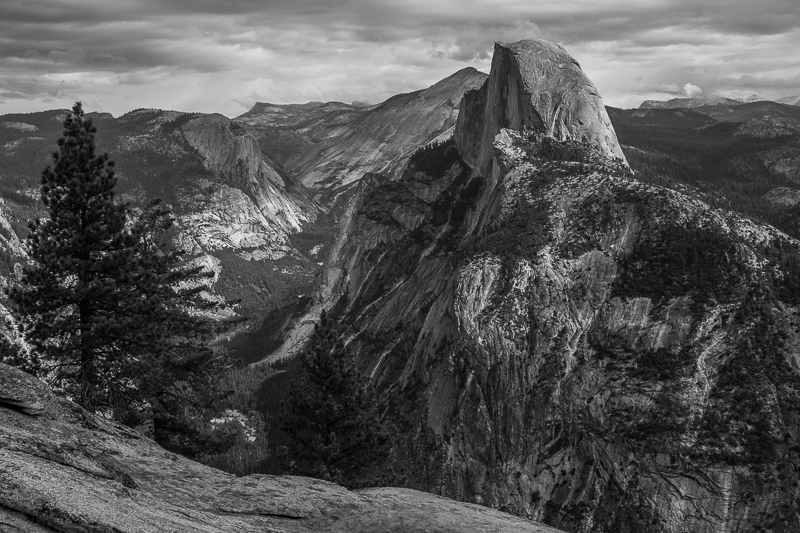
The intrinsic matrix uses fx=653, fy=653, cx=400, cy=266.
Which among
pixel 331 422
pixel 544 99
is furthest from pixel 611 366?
pixel 544 99

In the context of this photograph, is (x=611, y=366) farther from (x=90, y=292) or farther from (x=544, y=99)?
(x=90, y=292)

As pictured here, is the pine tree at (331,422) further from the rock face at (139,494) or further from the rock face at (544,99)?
the rock face at (544,99)

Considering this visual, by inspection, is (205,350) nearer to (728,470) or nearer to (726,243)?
(728,470)

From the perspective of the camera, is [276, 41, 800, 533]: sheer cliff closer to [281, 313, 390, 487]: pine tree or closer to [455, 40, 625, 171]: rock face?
[455, 40, 625, 171]: rock face

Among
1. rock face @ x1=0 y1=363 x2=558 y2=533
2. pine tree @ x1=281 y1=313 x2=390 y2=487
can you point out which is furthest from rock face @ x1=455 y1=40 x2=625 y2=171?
rock face @ x1=0 y1=363 x2=558 y2=533

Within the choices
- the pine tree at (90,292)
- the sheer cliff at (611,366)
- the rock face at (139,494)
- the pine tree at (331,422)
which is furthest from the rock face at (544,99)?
the rock face at (139,494)

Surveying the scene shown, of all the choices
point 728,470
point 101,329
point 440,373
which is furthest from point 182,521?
point 440,373
